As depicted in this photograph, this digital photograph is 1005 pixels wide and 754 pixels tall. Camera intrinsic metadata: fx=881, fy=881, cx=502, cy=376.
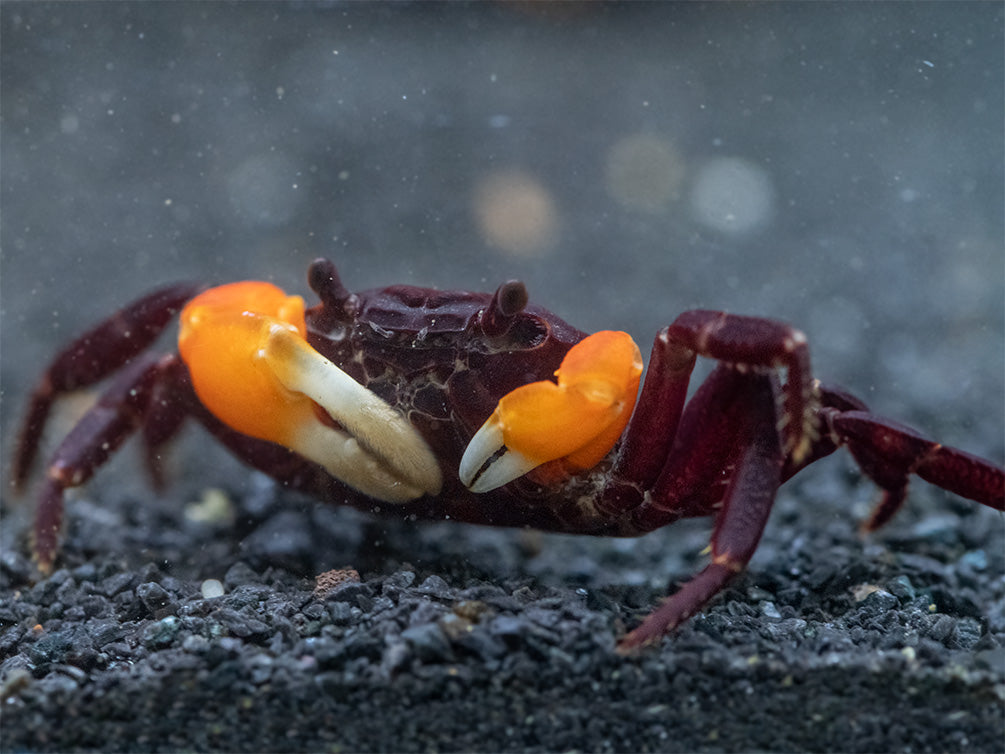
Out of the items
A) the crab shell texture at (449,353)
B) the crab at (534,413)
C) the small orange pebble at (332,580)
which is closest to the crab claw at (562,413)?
the crab at (534,413)

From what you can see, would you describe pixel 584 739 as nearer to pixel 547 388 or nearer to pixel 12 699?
pixel 547 388

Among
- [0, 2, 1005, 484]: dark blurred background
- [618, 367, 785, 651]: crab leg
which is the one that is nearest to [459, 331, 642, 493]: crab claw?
[618, 367, 785, 651]: crab leg

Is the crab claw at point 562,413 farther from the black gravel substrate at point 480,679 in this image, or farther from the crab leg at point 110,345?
the crab leg at point 110,345

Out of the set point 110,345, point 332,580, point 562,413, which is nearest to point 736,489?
point 562,413

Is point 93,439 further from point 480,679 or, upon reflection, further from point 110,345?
point 480,679

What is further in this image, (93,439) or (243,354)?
(93,439)

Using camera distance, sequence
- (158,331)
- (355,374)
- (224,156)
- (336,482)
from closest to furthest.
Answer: (355,374) < (336,482) < (158,331) < (224,156)

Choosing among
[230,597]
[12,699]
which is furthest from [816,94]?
[12,699]
